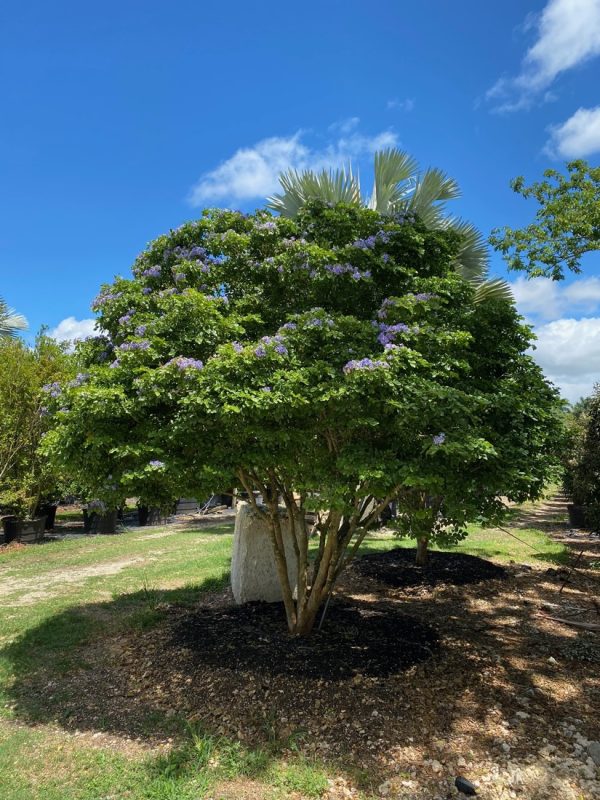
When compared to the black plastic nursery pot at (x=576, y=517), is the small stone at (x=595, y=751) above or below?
below

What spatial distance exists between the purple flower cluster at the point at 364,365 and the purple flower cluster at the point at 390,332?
0.39 m

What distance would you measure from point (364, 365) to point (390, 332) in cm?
60

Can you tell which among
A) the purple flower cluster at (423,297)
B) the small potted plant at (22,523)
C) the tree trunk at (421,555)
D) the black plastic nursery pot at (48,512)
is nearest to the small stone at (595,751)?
the purple flower cluster at (423,297)

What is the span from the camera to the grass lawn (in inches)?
126

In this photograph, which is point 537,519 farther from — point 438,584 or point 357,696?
point 357,696

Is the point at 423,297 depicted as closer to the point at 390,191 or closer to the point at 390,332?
the point at 390,332

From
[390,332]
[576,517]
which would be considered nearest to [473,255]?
[390,332]

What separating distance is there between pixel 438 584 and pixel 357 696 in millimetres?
4022

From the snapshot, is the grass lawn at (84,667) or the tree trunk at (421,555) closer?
the grass lawn at (84,667)

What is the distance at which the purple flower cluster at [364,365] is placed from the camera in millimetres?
3625

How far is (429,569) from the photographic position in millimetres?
8523

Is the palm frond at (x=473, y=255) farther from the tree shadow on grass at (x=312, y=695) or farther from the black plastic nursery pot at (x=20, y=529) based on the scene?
the black plastic nursery pot at (x=20, y=529)

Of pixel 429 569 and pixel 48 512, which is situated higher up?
pixel 48 512

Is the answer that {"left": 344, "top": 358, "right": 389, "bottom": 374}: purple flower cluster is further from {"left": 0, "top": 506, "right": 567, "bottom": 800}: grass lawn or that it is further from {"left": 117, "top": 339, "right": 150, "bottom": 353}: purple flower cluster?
{"left": 0, "top": 506, "right": 567, "bottom": 800}: grass lawn
